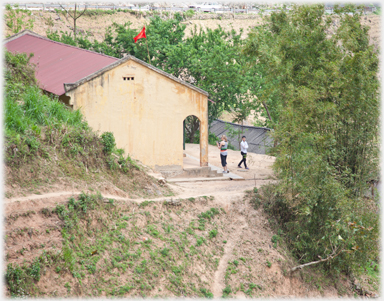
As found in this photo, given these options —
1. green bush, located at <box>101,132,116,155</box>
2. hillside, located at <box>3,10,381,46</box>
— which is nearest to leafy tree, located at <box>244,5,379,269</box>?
green bush, located at <box>101,132,116,155</box>

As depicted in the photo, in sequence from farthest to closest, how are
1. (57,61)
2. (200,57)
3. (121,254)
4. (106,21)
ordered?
(106,21) < (200,57) < (57,61) < (121,254)

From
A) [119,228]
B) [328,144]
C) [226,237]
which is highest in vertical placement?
[328,144]

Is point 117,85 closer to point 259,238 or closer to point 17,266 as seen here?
point 259,238

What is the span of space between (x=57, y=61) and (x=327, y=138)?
42.7ft

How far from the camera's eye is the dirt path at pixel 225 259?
1171 cm

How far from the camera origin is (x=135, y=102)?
17109mm

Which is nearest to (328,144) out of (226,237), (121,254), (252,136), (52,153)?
(226,237)

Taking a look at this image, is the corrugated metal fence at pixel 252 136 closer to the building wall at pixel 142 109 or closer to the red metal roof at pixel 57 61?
the building wall at pixel 142 109

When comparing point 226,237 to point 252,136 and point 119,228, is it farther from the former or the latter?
point 252,136

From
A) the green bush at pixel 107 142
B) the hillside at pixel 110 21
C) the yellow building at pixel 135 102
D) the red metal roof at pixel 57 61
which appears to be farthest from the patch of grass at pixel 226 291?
the hillside at pixel 110 21

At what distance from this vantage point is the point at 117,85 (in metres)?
16.8

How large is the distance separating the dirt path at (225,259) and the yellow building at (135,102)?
471 centimetres

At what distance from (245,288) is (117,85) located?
9119mm

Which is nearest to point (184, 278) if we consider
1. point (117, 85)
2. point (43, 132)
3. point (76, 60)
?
point (43, 132)
